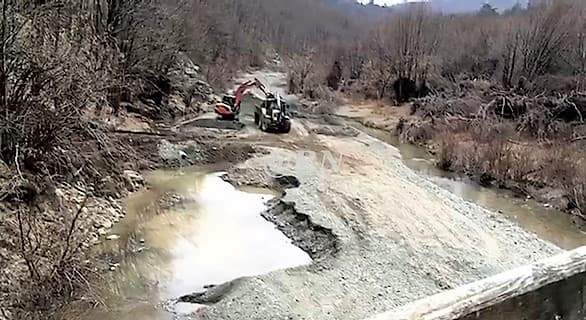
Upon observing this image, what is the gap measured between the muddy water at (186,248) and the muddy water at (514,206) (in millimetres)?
6172

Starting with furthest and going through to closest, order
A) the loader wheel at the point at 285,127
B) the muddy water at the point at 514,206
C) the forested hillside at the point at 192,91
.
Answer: the loader wheel at the point at 285,127 → the muddy water at the point at 514,206 → the forested hillside at the point at 192,91

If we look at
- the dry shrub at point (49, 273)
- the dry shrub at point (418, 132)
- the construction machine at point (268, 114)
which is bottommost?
the dry shrub at point (418, 132)

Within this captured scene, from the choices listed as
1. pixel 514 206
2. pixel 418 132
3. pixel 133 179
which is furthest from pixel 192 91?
pixel 514 206

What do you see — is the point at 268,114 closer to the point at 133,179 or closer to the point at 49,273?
the point at 133,179

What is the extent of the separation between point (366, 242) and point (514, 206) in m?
6.23

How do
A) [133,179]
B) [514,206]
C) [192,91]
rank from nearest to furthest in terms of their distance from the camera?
[133,179], [514,206], [192,91]

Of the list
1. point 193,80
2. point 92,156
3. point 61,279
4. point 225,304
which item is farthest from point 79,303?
point 193,80

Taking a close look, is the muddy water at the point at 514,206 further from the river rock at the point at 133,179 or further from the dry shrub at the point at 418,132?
the river rock at the point at 133,179

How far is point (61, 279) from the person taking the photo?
7605 millimetres

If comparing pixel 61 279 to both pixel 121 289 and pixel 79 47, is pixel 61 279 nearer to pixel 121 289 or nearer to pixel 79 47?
pixel 121 289

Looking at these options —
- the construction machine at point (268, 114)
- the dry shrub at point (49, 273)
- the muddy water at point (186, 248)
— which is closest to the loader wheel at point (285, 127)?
the construction machine at point (268, 114)

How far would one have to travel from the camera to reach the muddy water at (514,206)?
44.5 feet

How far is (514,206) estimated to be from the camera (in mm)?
15914

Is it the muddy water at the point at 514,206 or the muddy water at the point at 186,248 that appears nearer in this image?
the muddy water at the point at 186,248
